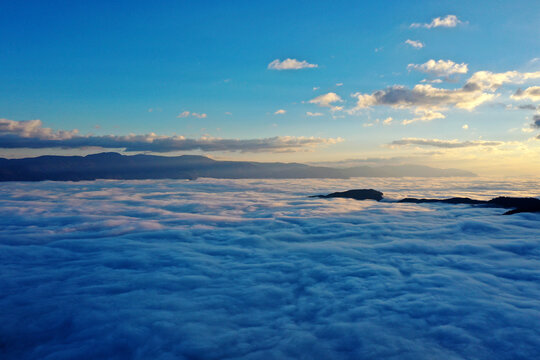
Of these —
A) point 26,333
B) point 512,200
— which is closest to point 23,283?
point 26,333

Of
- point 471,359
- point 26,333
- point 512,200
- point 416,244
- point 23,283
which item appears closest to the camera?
point 471,359

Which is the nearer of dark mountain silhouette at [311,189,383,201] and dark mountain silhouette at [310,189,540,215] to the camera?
dark mountain silhouette at [310,189,540,215]

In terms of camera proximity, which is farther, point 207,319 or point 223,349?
point 207,319

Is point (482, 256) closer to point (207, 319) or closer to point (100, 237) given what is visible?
point (207, 319)

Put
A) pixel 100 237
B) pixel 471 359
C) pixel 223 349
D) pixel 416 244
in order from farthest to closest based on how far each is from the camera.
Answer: pixel 100 237, pixel 416 244, pixel 223 349, pixel 471 359

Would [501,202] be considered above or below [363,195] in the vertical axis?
above

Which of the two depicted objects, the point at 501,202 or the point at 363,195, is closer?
the point at 501,202

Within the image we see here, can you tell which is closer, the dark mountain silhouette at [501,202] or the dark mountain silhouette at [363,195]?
the dark mountain silhouette at [501,202]

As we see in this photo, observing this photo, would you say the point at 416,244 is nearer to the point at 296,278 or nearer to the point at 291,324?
the point at 296,278

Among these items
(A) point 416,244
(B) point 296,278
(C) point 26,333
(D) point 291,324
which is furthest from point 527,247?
(C) point 26,333
